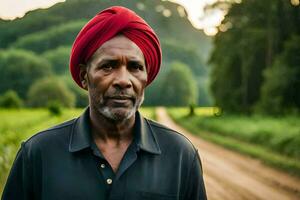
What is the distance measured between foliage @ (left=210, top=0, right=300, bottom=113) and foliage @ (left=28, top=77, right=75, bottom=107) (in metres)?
19.6

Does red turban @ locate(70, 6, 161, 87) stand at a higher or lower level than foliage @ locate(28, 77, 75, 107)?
higher

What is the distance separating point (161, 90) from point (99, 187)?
74038mm

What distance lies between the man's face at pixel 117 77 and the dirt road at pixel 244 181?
6592 millimetres

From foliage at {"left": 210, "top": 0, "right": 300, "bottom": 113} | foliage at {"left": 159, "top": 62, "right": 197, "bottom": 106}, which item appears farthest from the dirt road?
foliage at {"left": 159, "top": 62, "right": 197, "bottom": 106}

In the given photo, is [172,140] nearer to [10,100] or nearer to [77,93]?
[10,100]

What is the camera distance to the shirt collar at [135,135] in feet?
6.42

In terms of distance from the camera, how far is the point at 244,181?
9.97 metres

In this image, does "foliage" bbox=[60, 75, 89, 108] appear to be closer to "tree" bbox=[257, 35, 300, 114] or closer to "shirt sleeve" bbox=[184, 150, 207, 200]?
"tree" bbox=[257, 35, 300, 114]

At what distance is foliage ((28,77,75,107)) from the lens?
155ft

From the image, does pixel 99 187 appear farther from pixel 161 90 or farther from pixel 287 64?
pixel 161 90

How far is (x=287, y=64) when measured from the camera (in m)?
18.8

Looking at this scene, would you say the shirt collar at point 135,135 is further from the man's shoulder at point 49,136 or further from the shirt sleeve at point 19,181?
the shirt sleeve at point 19,181

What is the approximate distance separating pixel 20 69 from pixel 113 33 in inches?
1697

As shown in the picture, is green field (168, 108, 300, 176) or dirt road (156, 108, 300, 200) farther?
green field (168, 108, 300, 176)
